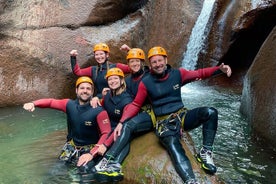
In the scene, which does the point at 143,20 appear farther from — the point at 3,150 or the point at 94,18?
the point at 3,150

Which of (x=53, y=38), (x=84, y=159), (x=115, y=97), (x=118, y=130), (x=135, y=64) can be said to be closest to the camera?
(x=84, y=159)

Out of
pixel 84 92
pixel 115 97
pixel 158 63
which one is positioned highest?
pixel 158 63

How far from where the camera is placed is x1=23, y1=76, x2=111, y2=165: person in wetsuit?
5.41 m

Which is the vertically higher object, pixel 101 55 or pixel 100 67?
pixel 101 55

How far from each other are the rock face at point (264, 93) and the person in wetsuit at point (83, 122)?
3162 mm

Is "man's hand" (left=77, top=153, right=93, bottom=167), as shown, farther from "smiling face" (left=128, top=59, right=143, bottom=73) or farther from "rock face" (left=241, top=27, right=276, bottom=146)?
"rock face" (left=241, top=27, right=276, bottom=146)

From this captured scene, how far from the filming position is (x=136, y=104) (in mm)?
5559

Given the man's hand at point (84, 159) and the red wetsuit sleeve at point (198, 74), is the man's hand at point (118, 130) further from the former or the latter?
the red wetsuit sleeve at point (198, 74)

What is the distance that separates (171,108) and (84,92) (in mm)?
1343

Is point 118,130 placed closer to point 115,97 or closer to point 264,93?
point 115,97

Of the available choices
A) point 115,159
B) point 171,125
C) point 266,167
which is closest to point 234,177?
point 266,167

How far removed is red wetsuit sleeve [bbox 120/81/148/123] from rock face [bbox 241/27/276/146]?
265 centimetres

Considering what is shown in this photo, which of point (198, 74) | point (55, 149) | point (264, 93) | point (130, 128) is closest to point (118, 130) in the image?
point (130, 128)

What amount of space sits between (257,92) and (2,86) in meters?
6.38
